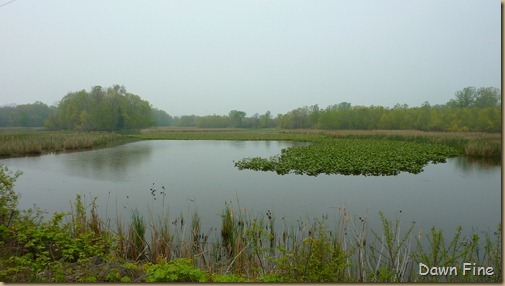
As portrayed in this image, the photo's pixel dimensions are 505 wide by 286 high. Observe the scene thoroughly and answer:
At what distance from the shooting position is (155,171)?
10.2m

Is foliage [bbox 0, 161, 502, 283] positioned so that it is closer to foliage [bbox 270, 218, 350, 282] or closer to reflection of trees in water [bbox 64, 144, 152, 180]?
foliage [bbox 270, 218, 350, 282]

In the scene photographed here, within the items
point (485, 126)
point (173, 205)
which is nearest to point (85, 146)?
point (173, 205)

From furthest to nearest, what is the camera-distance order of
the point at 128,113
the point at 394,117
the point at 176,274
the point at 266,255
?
the point at 394,117 < the point at 128,113 < the point at 266,255 < the point at 176,274

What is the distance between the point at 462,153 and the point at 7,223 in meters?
15.6

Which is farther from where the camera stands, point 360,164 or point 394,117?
point 394,117

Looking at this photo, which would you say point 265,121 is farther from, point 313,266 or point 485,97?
A: point 313,266

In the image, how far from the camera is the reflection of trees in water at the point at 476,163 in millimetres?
9552

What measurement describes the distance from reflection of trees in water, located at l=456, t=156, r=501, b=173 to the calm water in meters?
0.03

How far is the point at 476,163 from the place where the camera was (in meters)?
10.6

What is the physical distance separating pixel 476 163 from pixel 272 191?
27.0 ft

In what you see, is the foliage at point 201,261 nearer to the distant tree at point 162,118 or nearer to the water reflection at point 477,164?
the distant tree at point 162,118

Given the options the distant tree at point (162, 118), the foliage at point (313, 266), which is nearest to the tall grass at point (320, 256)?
the foliage at point (313, 266)

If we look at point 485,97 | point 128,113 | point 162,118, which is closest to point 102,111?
point 128,113

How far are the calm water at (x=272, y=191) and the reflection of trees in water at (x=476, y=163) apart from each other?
34 mm
